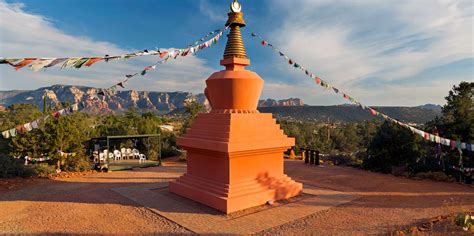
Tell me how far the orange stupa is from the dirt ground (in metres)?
1.45

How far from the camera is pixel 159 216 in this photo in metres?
7.18

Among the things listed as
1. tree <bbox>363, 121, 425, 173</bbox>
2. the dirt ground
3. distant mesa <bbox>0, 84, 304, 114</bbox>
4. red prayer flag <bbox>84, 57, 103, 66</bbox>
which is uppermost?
distant mesa <bbox>0, 84, 304, 114</bbox>

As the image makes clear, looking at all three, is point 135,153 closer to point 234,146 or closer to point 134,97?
point 234,146

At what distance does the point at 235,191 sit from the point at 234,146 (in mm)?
1180

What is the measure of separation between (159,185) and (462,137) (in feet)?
40.1

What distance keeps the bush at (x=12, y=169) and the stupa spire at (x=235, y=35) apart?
9.44 m

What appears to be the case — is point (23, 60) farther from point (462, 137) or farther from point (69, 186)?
point (462, 137)

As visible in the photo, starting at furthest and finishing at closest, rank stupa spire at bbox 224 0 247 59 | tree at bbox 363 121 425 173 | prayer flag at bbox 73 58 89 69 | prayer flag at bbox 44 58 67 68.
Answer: tree at bbox 363 121 425 173, stupa spire at bbox 224 0 247 59, prayer flag at bbox 73 58 89 69, prayer flag at bbox 44 58 67 68

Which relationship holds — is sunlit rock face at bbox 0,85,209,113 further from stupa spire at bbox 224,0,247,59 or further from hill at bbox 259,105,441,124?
stupa spire at bbox 224,0,247,59

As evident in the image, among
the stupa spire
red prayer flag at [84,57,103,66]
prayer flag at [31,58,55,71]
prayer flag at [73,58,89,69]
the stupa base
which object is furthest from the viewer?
the stupa spire

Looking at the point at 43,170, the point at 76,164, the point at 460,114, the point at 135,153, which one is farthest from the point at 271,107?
the point at 43,170

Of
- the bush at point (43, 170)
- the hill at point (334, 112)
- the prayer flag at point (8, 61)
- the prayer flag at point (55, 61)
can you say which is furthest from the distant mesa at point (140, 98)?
the prayer flag at point (8, 61)

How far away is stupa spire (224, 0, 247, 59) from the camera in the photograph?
9.08m

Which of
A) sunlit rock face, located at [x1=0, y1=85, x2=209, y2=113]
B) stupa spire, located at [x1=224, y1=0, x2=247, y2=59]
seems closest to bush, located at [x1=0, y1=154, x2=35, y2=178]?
stupa spire, located at [x1=224, y1=0, x2=247, y2=59]
